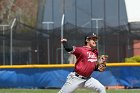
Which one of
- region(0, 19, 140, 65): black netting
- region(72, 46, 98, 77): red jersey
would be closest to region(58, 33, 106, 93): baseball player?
region(72, 46, 98, 77): red jersey

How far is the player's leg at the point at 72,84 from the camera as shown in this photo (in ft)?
32.2

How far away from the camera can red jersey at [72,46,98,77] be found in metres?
9.98

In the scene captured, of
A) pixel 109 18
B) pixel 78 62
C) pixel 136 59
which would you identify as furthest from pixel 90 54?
pixel 109 18

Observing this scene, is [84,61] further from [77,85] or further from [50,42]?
[50,42]

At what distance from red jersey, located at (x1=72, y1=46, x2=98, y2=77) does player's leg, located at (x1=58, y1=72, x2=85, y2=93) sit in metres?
0.14

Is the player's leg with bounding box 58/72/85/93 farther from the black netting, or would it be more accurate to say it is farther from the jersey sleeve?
Result: the black netting

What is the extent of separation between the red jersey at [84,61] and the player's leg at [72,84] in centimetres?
14

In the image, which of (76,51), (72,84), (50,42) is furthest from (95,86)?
(50,42)

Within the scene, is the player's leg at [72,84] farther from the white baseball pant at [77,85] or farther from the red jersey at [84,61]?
the red jersey at [84,61]

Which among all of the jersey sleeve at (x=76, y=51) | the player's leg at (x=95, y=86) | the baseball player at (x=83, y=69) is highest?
the jersey sleeve at (x=76, y=51)

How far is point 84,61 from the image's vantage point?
10.0 meters

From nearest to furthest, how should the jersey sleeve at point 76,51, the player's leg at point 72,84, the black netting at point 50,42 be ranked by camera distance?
the player's leg at point 72,84
the jersey sleeve at point 76,51
the black netting at point 50,42

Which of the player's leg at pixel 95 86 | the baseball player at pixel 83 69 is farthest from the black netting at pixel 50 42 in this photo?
the player's leg at pixel 95 86

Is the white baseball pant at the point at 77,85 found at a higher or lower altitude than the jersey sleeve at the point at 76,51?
lower
